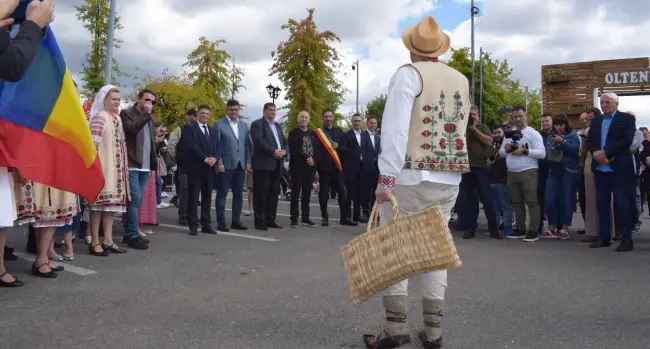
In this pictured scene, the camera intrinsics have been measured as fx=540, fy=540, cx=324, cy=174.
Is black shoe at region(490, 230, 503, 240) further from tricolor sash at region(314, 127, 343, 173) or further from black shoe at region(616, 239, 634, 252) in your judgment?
tricolor sash at region(314, 127, 343, 173)

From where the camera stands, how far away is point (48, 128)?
173 inches

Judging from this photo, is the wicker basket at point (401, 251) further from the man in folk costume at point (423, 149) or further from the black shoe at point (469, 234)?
the black shoe at point (469, 234)

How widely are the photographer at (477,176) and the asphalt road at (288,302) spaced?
152 centimetres

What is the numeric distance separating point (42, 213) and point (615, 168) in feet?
23.1

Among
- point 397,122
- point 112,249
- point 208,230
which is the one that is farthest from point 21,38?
point 208,230

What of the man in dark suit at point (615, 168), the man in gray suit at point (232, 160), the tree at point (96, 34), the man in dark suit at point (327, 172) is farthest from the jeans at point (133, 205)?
the tree at point (96, 34)

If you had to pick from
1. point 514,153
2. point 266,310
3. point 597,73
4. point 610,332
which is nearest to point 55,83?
point 266,310

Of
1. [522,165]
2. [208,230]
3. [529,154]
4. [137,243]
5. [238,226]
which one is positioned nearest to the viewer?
[137,243]

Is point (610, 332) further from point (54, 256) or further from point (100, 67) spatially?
point (100, 67)

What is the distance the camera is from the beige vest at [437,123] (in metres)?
3.57

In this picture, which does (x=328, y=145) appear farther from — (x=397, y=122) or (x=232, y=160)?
(x=397, y=122)

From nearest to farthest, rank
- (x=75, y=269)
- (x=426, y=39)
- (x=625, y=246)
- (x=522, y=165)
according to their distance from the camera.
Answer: (x=426, y=39) → (x=75, y=269) → (x=625, y=246) → (x=522, y=165)

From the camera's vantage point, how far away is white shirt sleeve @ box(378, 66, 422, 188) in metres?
3.42

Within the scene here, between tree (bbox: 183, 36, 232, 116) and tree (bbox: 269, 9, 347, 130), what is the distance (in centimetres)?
780
